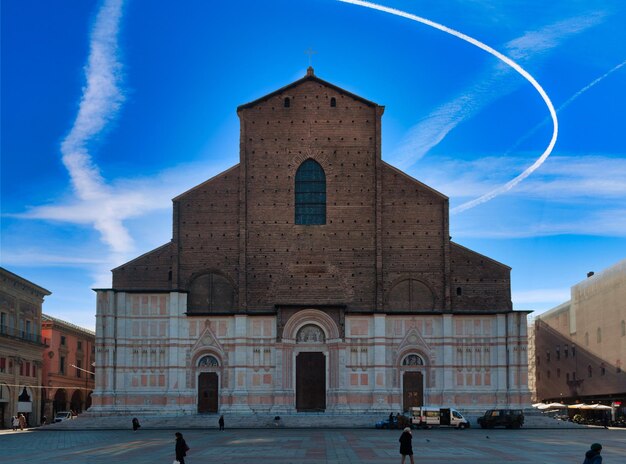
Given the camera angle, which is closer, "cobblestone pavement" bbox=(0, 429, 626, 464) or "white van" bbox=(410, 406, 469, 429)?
"cobblestone pavement" bbox=(0, 429, 626, 464)

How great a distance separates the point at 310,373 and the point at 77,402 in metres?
31.8

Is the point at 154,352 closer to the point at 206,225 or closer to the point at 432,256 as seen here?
the point at 206,225

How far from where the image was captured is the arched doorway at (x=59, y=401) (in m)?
70.4

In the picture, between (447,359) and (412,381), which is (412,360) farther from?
(447,359)

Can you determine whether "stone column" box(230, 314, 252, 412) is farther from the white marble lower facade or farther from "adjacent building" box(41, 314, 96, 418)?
"adjacent building" box(41, 314, 96, 418)

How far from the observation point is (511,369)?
2053 inches

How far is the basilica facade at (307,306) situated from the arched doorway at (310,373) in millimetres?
82

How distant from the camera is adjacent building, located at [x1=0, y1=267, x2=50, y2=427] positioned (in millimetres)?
55125

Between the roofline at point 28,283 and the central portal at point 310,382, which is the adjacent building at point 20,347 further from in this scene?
the central portal at point 310,382

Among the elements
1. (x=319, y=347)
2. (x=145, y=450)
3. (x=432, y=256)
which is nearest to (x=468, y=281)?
(x=432, y=256)

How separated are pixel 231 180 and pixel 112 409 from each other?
15.0 metres

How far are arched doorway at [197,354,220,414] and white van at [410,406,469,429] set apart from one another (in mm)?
11888

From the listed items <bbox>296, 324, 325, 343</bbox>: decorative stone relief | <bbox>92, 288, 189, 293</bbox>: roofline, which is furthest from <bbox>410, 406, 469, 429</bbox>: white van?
<bbox>92, 288, 189, 293</bbox>: roofline

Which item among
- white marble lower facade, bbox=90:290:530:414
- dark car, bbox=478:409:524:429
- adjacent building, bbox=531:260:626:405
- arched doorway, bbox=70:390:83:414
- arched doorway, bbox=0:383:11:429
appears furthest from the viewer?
arched doorway, bbox=70:390:83:414
